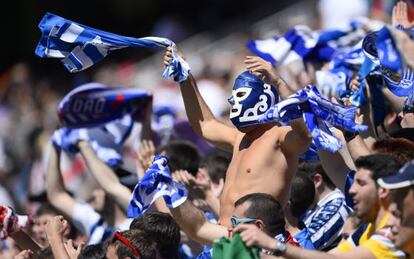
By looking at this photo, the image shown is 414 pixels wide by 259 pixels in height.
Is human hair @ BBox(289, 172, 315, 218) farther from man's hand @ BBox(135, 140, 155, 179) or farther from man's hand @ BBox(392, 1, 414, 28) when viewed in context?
man's hand @ BBox(392, 1, 414, 28)

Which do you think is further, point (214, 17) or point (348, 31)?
point (214, 17)

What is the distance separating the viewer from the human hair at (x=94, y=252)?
6.99 metres

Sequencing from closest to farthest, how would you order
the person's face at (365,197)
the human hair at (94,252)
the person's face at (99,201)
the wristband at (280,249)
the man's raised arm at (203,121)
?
the wristband at (280,249) < the person's face at (365,197) < the human hair at (94,252) < the man's raised arm at (203,121) < the person's face at (99,201)

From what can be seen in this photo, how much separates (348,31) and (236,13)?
8.93 m

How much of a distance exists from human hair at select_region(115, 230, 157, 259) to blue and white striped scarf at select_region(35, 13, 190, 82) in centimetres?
128

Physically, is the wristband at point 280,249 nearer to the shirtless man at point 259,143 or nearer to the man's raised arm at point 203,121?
the shirtless man at point 259,143

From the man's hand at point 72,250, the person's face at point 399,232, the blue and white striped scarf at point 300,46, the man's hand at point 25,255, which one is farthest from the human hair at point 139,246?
the blue and white striped scarf at point 300,46

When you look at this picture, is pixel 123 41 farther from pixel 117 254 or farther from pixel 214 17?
pixel 214 17

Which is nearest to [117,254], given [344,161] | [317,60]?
[344,161]

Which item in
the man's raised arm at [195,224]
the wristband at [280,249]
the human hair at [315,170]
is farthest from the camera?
the human hair at [315,170]

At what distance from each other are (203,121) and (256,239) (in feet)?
7.64

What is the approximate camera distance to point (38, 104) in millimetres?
17562

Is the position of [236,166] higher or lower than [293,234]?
higher

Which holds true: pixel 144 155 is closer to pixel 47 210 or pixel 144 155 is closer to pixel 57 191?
pixel 57 191
